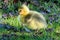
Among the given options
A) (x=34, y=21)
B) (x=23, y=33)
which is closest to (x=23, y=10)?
(x=34, y=21)

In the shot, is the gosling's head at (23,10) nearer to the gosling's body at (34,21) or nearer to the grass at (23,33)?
the gosling's body at (34,21)

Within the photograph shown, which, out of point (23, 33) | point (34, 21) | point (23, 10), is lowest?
point (23, 33)

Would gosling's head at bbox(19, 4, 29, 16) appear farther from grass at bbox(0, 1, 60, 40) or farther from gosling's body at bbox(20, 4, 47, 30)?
grass at bbox(0, 1, 60, 40)

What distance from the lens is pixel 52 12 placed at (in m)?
6.93

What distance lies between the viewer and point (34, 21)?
18.7 ft

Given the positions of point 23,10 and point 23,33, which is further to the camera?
point 23,10

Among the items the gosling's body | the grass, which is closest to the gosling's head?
the gosling's body

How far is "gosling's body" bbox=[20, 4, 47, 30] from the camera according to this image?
5676mm

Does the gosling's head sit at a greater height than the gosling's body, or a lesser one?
greater

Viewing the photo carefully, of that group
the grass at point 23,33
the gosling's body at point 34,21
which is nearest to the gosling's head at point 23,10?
the gosling's body at point 34,21

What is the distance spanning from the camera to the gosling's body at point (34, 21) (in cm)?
568

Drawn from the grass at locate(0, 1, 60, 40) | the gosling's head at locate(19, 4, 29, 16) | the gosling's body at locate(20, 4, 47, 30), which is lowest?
the grass at locate(0, 1, 60, 40)

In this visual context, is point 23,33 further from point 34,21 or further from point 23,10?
point 23,10

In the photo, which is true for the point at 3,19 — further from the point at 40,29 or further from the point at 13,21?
the point at 40,29
